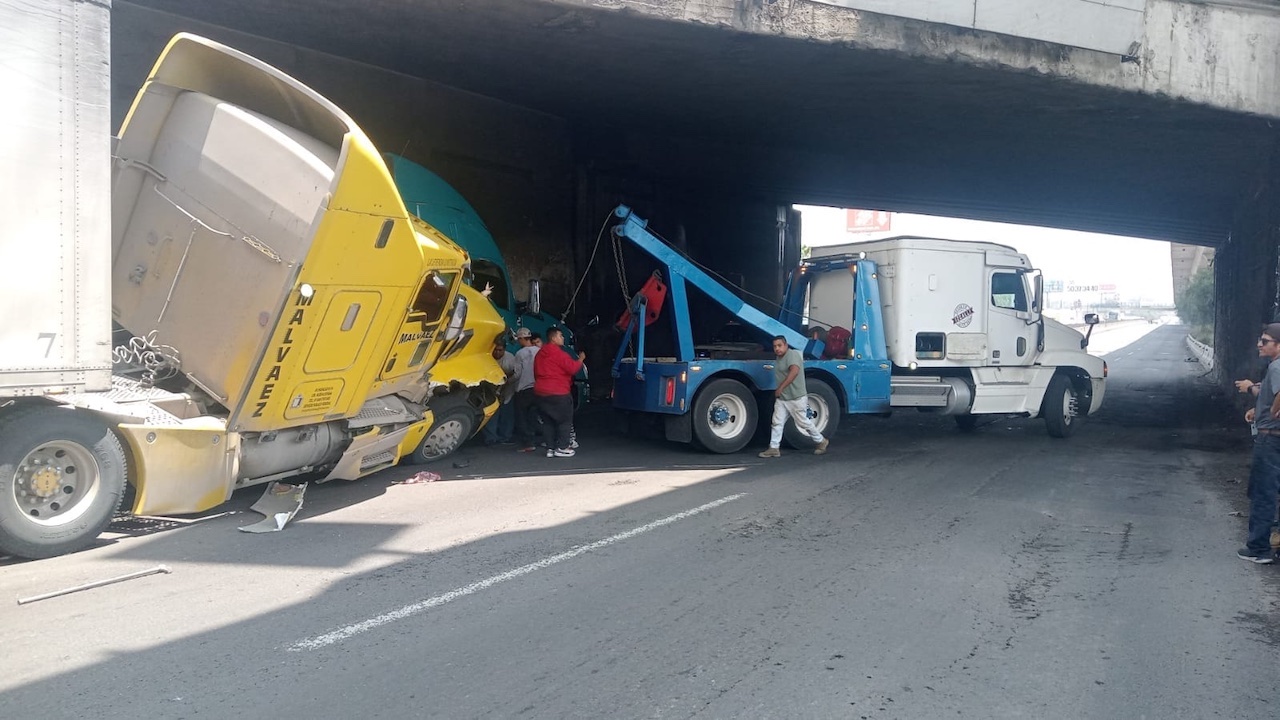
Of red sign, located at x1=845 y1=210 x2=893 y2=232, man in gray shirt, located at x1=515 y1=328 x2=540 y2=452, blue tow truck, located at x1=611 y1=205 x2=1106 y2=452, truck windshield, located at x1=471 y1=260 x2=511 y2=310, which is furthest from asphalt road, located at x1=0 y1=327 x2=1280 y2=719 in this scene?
red sign, located at x1=845 y1=210 x2=893 y2=232

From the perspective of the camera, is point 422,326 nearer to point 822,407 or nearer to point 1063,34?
point 822,407

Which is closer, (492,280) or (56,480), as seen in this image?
(56,480)

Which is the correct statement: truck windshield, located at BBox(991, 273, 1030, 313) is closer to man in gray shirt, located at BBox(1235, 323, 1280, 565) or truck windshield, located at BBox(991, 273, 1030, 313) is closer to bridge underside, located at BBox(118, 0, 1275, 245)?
bridge underside, located at BBox(118, 0, 1275, 245)

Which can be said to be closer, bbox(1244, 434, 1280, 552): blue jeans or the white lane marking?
the white lane marking

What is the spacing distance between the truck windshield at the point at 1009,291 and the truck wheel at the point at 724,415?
4411 mm

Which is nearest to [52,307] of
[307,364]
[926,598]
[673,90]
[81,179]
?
[81,179]

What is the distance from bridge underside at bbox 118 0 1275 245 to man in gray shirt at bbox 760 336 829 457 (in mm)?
3924

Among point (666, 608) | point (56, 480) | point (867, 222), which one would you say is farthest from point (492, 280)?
point (867, 222)

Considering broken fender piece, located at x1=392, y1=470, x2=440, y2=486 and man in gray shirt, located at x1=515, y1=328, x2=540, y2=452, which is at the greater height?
man in gray shirt, located at x1=515, y1=328, x2=540, y2=452

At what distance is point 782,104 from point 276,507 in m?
10.3

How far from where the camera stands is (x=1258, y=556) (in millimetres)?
6441

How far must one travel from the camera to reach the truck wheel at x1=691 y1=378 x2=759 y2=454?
1120 centimetres

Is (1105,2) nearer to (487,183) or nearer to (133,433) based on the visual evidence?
(487,183)

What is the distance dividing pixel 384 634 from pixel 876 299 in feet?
30.6
